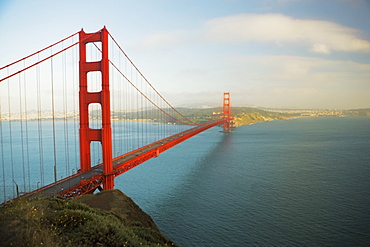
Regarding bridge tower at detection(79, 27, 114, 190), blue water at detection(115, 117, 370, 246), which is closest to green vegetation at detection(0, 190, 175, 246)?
bridge tower at detection(79, 27, 114, 190)

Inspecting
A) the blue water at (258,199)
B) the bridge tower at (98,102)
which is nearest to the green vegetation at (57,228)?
the bridge tower at (98,102)

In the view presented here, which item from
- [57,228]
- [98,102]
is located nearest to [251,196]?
[98,102]

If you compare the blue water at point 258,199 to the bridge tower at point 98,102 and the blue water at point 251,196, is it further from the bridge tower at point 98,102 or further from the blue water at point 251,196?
the bridge tower at point 98,102

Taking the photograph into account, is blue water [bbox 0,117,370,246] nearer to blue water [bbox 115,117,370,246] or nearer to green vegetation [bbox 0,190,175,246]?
blue water [bbox 115,117,370,246]

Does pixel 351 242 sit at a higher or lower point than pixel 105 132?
lower

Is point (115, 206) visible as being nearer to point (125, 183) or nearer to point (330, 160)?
point (125, 183)

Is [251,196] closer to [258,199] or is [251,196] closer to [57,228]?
[258,199]

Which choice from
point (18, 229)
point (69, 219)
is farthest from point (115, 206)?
point (18, 229)
